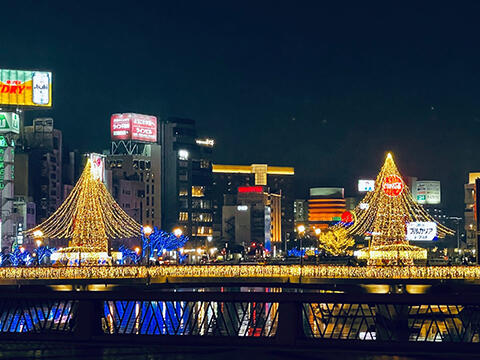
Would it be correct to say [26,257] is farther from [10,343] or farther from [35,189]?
[10,343]

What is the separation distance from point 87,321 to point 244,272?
56104mm

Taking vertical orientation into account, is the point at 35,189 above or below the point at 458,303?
above

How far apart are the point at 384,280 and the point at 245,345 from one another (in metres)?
52.8

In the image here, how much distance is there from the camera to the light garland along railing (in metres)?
91.3

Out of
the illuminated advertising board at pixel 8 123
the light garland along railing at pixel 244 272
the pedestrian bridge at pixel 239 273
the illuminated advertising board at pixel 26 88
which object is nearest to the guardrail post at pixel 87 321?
the pedestrian bridge at pixel 239 273

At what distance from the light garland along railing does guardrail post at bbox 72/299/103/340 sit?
2035 inches

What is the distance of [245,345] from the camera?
39.0 m

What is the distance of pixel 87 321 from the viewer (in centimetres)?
4047

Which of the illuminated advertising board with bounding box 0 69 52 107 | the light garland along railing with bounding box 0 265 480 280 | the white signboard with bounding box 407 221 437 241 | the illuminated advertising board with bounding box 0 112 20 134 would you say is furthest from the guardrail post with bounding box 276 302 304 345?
the white signboard with bounding box 407 221 437 241

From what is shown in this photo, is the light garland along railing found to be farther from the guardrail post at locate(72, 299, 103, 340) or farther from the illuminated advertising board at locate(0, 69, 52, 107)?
the illuminated advertising board at locate(0, 69, 52, 107)

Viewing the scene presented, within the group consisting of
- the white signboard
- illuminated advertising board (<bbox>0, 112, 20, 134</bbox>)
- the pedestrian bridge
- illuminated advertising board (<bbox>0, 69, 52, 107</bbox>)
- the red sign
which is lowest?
the pedestrian bridge

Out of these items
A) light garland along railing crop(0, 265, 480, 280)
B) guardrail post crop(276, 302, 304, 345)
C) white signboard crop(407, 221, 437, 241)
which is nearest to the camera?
guardrail post crop(276, 302, 304, 345)

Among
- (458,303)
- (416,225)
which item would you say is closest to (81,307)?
(458,303)

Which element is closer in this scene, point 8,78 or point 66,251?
point 66,251
